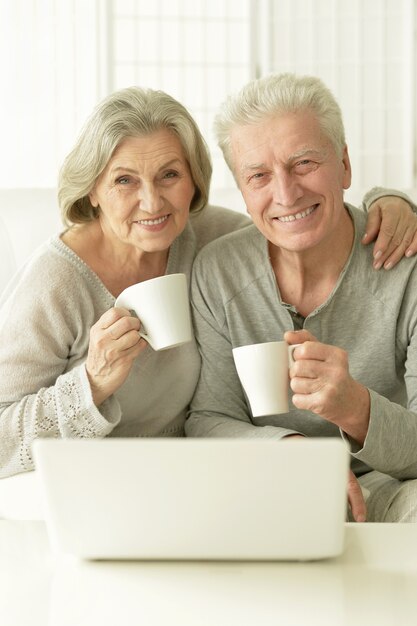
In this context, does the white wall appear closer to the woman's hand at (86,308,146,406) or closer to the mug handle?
the woman's hand at (86,308,146,406)

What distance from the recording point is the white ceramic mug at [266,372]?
4.60 ft

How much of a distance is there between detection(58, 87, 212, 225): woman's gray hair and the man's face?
0.12 metres

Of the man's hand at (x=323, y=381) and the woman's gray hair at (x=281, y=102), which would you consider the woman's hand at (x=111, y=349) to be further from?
the woman's gray hair at (x=281, y=102)

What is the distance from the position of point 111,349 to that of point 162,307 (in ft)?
0.42

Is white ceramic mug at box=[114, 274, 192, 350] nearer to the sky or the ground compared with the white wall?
nearer to the ground

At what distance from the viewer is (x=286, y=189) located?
171 centimetres

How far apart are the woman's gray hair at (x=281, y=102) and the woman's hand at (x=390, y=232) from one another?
0.59 feet

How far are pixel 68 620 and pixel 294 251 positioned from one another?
41.7 inches

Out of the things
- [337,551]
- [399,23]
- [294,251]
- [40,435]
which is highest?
[399,23]

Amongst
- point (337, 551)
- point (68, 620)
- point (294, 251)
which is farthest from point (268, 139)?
point (68, 620)

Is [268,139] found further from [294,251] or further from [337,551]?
[337,551]

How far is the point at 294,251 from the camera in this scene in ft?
5.92

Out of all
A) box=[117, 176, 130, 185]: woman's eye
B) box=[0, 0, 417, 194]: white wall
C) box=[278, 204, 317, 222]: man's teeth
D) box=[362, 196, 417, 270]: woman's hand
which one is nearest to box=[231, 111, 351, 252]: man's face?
box=[278, 204, 317, 222]: man's teeth

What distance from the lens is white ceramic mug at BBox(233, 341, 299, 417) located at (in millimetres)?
1402
